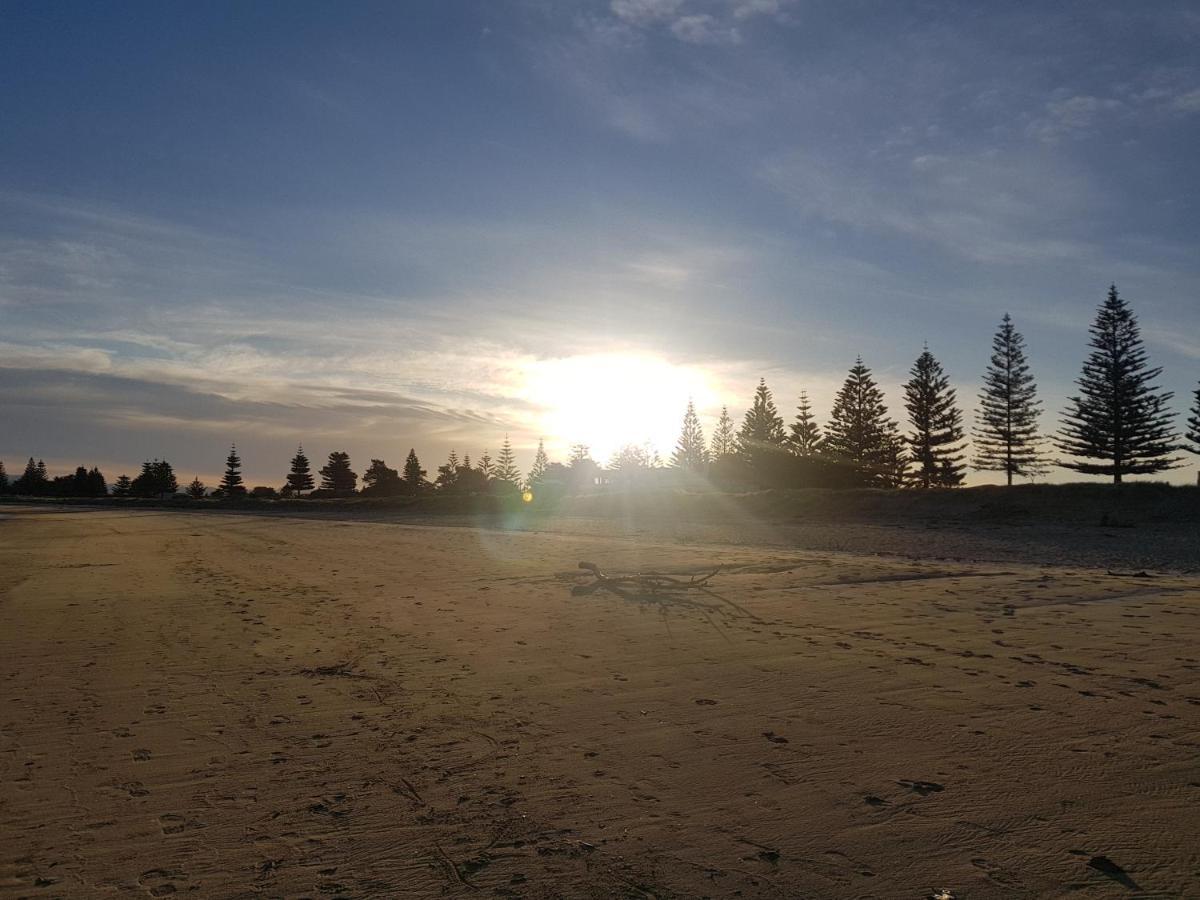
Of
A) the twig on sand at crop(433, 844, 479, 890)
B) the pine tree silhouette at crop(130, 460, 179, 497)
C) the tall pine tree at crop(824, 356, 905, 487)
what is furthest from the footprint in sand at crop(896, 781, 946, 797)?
the pine tree silhouette at crop(130, 460, 179, 497)

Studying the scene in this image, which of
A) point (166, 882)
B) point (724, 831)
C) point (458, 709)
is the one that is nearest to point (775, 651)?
point (458, 709)

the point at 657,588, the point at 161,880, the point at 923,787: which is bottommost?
the point at 161,880

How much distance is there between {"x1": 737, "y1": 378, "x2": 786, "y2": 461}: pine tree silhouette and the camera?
73312 mm

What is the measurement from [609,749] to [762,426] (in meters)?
72.2

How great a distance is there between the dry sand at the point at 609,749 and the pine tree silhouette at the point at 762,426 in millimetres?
63669

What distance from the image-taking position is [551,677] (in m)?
6.70

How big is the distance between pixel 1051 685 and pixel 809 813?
3.37 m

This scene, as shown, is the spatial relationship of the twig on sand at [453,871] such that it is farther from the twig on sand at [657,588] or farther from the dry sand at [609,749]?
the twig on sand at [657,588]

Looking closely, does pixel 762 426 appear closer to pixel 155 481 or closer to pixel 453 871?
pixel 453 871

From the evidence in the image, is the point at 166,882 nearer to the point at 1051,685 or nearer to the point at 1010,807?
the point at 1010,807

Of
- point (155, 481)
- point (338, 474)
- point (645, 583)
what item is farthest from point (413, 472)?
point (645, 583)

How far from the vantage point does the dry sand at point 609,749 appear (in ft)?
11.2

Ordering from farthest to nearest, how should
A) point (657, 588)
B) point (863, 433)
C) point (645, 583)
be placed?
point (863, 433)
point (645, 583)
point (657, 588)

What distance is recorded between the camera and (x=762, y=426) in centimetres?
7500
